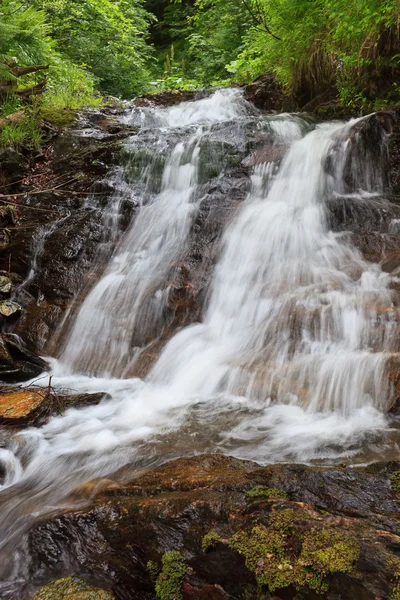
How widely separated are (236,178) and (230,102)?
15.3 ft

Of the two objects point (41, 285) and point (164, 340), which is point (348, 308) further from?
point (41, 285)

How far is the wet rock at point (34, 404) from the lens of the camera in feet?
12.8

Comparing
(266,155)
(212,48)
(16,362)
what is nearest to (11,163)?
(16,362)

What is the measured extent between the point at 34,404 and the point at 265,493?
268 centimetres

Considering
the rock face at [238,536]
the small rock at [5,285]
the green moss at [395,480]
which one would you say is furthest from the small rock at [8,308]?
the green moss at [395,480]

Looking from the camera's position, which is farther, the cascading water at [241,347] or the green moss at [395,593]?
the cascading water at [241,347]

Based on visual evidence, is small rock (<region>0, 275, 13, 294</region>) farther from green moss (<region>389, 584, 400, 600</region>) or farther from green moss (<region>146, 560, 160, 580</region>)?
green moss (<region>389, 584, 400, 600</region>)

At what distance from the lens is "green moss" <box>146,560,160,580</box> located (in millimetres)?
2023

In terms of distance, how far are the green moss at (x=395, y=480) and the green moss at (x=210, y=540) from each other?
94 centimetres

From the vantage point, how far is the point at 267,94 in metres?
10.5

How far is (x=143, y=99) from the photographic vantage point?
1262cm

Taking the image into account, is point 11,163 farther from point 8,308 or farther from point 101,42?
point 101,42

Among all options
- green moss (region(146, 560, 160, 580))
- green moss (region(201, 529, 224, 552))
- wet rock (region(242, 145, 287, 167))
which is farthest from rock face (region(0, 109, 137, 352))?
green moss (region(201, 529, 224, 552))

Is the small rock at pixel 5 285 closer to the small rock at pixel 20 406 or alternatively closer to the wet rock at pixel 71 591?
the small rock at pixel 20 406
